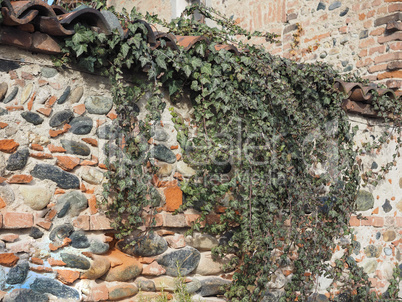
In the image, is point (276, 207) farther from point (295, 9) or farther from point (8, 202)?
point (295, 9)

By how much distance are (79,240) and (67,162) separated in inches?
19.5

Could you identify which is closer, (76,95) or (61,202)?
(61,202)

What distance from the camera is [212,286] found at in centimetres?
327

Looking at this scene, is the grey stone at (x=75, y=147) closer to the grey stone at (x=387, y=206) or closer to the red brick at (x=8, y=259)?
the red brick at (x=8, y=259)

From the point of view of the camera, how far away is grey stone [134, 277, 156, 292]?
2.98 m

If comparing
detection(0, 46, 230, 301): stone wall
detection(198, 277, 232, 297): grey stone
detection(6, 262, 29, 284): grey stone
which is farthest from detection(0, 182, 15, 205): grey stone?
detection(198, 277, 232, 297): grey stone

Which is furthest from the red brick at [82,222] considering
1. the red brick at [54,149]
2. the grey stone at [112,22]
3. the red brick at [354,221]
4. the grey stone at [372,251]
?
the grey stone at [372,251]

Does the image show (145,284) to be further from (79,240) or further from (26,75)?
(26,75)

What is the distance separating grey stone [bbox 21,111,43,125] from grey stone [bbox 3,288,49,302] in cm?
99

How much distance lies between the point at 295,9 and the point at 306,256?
139 inches

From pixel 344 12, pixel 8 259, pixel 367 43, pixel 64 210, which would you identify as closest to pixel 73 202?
pixel 64 210

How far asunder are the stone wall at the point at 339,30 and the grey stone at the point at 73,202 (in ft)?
11.4

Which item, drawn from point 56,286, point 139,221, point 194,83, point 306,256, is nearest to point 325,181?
point 306,256

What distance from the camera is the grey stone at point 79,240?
2758mm
